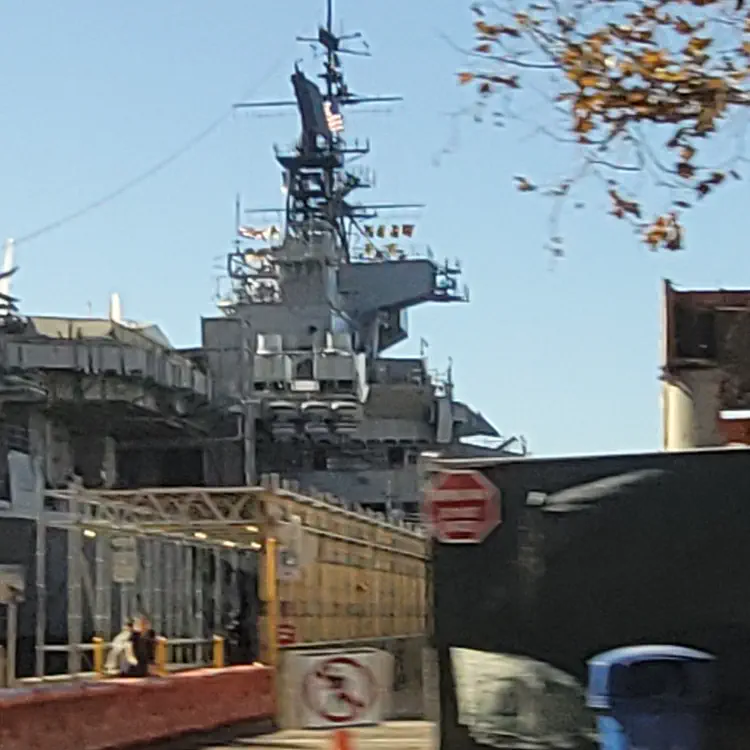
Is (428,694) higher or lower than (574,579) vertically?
lower

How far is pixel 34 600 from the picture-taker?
44.2 metres

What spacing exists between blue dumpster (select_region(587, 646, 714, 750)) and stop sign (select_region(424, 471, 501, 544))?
854 millimetres

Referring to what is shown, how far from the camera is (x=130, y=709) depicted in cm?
2145

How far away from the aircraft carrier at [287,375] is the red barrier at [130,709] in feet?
101

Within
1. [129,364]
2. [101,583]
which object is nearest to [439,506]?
[101,583]

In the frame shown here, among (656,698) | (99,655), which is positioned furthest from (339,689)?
(99,655)

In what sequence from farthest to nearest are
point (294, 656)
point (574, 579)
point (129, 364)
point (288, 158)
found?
point (288, 158) < point (129, 364) < point (294, 656) < point (574, 579)

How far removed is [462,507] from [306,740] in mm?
14236

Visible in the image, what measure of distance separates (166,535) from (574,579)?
28.3 m

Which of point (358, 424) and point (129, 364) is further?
point (358, 424)

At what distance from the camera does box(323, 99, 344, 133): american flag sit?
268 feet

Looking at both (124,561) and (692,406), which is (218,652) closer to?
(124,561)

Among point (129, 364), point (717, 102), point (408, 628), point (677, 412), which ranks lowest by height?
point (408, 628)

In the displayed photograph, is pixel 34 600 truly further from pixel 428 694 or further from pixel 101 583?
pixel 428 694
